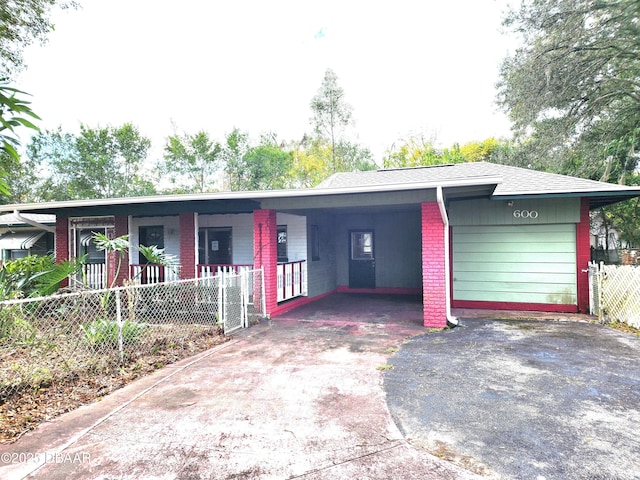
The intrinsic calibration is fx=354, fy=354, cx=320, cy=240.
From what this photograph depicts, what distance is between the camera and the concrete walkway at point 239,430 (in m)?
2.33

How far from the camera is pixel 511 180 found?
8352 millimetres

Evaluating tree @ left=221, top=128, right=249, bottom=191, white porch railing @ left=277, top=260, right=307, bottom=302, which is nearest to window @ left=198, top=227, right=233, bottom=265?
white porch railing @ left=277, top=260, right=307, bottom=302

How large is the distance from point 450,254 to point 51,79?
22728 millimetres

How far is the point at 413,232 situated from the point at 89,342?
8.87 meters

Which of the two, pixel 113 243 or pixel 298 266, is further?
pixel 298 266

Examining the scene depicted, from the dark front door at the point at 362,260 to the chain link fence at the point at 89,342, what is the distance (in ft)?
17.7

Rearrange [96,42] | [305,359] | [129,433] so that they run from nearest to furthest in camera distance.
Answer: [129,433] < [305,359] < [96,42]

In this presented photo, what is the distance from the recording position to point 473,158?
99.8 feet

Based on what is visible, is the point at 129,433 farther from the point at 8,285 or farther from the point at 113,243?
the point at 8,285

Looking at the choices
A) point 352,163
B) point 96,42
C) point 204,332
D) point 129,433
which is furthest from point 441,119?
point 129,433

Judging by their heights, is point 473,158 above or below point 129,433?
above

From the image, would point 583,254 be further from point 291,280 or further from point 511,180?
point 291,280

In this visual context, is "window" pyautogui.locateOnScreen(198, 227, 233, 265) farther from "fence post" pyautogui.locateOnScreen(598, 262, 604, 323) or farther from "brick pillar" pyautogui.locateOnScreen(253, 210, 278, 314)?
"fence post" pyautogui.locateOnScreen(598, 262, 604, 323)

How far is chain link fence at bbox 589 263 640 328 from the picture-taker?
6012 mm
